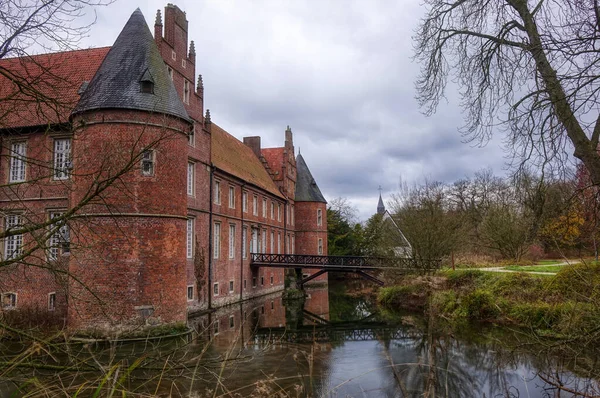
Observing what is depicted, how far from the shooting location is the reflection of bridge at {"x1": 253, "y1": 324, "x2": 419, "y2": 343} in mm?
15277

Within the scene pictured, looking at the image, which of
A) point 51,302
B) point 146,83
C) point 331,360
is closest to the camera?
point 331,360

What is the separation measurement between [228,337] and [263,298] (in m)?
13.0

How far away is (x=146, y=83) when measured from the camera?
14.4 m

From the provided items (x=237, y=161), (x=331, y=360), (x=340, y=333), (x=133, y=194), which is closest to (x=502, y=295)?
(x=340, y=333)

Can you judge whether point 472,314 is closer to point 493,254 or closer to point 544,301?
point 544,301

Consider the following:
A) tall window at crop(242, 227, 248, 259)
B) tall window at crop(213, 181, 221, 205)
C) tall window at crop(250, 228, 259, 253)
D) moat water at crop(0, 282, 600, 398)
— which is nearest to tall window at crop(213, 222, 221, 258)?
tall window at crop(213, 181, 221, 205)

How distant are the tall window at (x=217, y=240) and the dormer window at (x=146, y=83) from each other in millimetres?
9381

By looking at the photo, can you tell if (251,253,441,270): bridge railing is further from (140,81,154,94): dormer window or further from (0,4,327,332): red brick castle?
(140,81,154,94): dormer window

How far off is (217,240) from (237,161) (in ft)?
22.5

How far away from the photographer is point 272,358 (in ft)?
37.7

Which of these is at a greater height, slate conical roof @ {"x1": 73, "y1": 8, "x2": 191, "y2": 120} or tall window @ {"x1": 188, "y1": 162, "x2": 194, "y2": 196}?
slate conical roof @ {"x1": 73, "y1": 8, "x2": 191, "y2": 120}

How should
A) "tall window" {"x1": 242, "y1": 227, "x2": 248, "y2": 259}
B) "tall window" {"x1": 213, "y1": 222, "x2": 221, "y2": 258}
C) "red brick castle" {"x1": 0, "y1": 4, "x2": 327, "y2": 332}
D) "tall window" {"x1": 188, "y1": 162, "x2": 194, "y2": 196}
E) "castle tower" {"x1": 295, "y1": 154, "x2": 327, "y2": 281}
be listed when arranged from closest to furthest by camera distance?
"red brick castle" {"x1": 0, "y1": 4, "x2": 327, "y2": 332} < "tall window" {"x1": 188, "y1": 162, "x2": 194, "y2": 196} < "tall window" {"x1": 213, "y1": 222, "x2": 221, "y2": 258} < "tall window" {"x1": 242, "y1": 227, "x2": 248, "y2": 259} < "castle tower" {"x1": 295, "y1": 154, "x2": 327, "y2": 281}

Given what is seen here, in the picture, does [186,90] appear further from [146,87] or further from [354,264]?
[354,264]

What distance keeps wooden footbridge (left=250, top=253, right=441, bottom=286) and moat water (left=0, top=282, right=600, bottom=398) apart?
2.22m
